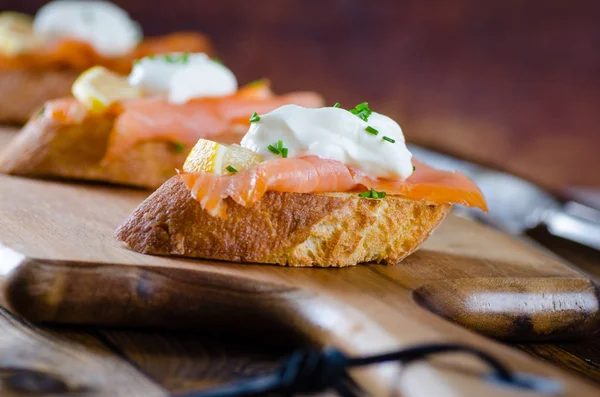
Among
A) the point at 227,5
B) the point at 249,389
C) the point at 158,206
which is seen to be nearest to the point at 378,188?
the point at 158,206

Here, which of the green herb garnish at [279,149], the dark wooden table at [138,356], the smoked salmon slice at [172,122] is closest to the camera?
the dark wooden table at [138,356]

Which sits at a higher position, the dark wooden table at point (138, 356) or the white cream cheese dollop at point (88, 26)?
the white cream cheese dollop at point (88, 26)

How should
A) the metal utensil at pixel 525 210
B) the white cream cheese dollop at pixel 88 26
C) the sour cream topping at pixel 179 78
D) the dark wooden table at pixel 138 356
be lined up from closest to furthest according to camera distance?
the dark wooden table at pixel 138 356 → the sour cream topping at pixel 179 78 → the metal utensil at pixel 525 210 → the white cream cheese dollop at pixel 88 26

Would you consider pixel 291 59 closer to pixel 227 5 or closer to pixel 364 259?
pixel 227 5

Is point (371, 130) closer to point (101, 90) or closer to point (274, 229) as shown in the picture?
point (274, 229)

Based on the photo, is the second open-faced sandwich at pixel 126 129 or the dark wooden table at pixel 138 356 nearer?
the dark wooden table at pixel 138 356

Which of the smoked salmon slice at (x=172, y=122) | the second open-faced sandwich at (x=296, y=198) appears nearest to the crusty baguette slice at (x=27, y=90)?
the smoked salmon slice at (x=172, y=122)

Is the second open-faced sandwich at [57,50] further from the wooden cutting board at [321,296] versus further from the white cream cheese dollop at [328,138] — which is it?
the white cream cheese dollop at [328,138]
